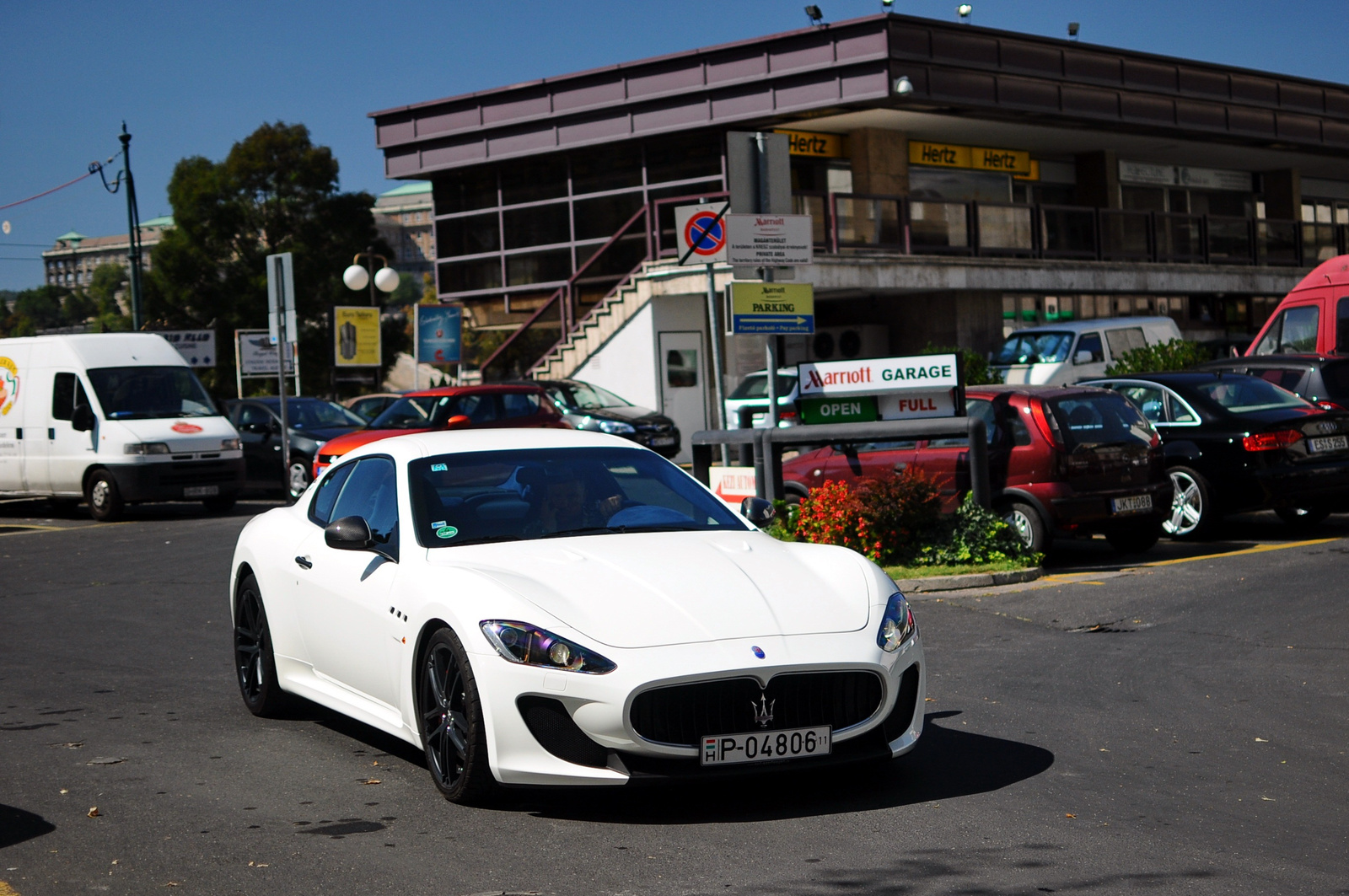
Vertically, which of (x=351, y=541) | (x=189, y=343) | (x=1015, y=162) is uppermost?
(x=1015, y=162)

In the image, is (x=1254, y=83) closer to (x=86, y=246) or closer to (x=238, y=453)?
(x=238, y=453)

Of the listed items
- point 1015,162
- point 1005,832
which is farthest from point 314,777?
point 1015,162

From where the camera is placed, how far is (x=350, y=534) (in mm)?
6523

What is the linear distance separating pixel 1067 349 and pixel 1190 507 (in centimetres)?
1200

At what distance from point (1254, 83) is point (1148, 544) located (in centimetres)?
2674

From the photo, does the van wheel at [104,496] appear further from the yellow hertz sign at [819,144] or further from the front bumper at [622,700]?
the front bumper at [622,700]

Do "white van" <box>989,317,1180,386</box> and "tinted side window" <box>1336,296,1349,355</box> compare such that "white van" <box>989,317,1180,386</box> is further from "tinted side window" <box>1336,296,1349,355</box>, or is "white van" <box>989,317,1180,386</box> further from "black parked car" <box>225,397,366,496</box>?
"black parked car" <box>225,397,366,496</box>

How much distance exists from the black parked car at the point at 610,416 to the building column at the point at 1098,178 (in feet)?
54.1

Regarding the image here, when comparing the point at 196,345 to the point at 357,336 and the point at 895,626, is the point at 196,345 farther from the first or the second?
the point at 895,626

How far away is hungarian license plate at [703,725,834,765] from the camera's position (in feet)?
17.9

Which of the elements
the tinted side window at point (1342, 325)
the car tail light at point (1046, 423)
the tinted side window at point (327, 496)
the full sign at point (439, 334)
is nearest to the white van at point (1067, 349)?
the tinted side window at point (1342, 325)

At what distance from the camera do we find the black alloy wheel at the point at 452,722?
5676 mm

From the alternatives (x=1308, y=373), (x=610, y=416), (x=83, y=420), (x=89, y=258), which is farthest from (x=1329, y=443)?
(x=89, y=258)

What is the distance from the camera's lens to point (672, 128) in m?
33.1
